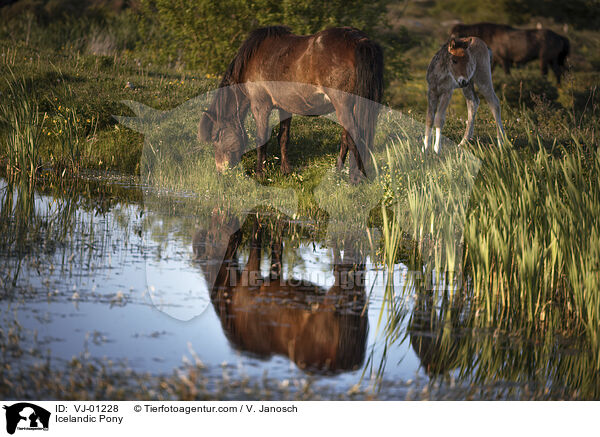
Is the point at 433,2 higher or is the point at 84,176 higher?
the point at 433,2

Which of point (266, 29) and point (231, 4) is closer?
point (266, 29)

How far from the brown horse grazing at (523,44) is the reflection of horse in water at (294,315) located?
1950cm

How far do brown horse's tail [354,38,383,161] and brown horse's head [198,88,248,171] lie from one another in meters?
1.99

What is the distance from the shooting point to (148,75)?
15.3 meters

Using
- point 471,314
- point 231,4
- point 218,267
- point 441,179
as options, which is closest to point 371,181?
point 441,179

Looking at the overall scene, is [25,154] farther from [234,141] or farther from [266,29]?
[266,29]

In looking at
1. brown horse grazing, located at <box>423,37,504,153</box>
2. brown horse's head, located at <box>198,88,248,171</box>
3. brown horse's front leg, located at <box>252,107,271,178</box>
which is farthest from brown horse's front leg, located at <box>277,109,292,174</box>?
brown horse grazing, located at <box>423,37,504,153</box>

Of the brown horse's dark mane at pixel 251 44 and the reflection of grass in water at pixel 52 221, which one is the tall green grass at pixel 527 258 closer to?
the reflection of grass in water at pixel 52 221

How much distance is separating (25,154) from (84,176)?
1.50 meters

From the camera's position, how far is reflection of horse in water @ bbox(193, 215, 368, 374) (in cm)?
408

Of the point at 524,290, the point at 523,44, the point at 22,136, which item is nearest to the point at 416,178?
the point at 524,290

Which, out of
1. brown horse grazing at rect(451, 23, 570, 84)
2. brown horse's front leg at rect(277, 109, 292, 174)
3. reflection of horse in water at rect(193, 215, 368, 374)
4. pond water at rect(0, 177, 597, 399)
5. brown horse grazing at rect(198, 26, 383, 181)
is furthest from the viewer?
brown horse grazing at rect(451, 23, 570, 84)
